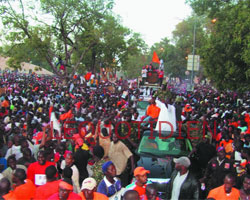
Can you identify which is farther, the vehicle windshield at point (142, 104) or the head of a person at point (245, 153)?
the vehicle windshield at point (142, 104)

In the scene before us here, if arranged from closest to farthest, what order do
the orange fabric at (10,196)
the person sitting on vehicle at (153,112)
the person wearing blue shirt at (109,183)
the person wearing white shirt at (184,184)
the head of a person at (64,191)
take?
the head of a person at (64,191)
the orange fabric at (10,196)
the person wearing blue shirt at (109,183)
the person wearing white shirt at (184,184)
the person sitting on vehicle at (153,112)

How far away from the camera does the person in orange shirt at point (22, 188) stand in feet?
13.6

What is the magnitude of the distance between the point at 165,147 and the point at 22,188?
3458mm

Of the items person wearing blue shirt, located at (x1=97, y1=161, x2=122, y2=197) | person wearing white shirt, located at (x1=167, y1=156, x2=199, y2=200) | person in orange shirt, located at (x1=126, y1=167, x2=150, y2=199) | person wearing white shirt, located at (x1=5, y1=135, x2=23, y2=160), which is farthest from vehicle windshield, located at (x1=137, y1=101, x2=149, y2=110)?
person in orange shirt, located at (x1=126, y1=167, x2=150, y2=199)

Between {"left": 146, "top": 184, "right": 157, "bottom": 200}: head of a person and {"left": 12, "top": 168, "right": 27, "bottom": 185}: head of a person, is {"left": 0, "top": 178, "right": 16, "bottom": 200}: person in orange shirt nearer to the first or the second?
{"left": 12, "top": 168, "right": 27, "bottom": 185}: head of a person

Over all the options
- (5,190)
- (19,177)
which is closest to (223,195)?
(19,177)

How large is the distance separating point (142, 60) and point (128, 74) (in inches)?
280

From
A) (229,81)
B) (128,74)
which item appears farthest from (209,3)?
(128,74)

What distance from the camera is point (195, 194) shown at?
4.70 m

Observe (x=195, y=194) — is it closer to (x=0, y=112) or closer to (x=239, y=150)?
(x=239, y=150)

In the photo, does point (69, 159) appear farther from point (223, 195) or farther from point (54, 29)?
point (54, 29)

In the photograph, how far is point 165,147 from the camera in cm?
686

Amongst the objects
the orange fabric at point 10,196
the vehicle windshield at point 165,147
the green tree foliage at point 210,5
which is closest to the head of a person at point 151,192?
the orange fabric at point 10,196

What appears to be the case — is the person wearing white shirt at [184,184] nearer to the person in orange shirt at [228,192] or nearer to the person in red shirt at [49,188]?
the person in orange shirt at [228,192]
